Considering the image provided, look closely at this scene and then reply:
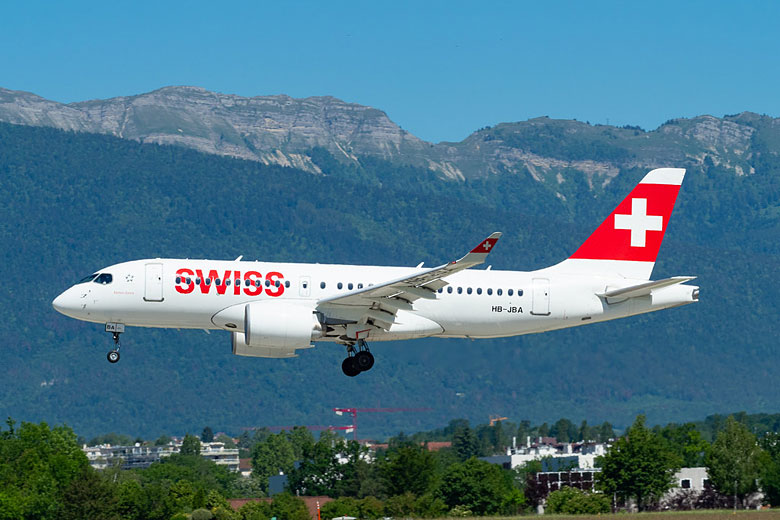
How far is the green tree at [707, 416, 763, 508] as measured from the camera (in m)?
111

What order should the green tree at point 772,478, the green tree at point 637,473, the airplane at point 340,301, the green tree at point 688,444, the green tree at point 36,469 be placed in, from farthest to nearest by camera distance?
1. the green tree at point 688,444
2. the green tree at point 36,469
3. the green tree at point 637,473
4. the green tree at point 772,478
5. the airplane at point 340,301

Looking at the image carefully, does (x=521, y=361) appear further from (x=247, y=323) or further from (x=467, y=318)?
(x=247, y=323)

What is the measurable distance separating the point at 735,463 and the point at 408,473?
32817 millimetres

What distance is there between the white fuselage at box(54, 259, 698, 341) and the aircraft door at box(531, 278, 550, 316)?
0.13 ft

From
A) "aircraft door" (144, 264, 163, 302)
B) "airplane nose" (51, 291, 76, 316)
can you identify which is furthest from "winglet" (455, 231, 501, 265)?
"airplane nose" (51, 291, 76, 316)

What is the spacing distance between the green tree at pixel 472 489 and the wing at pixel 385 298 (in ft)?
206

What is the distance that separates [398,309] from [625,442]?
6377cm

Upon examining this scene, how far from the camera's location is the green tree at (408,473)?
423ft

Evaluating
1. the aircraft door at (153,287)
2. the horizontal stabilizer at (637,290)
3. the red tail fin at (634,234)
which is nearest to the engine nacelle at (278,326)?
the aircraft door at (153,287)

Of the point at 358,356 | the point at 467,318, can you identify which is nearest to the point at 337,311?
the point at 358,356

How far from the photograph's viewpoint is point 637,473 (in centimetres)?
10462

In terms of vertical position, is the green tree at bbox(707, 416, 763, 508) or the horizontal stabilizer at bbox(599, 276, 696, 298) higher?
the horizontal stabilizer at bbox(599, 276, 696, 298)

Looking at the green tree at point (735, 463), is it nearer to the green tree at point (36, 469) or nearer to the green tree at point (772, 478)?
the green tree at point (772, 478)

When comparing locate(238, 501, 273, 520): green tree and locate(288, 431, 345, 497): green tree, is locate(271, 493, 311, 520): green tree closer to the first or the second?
locate(238, 501, 273, 520): green tree
